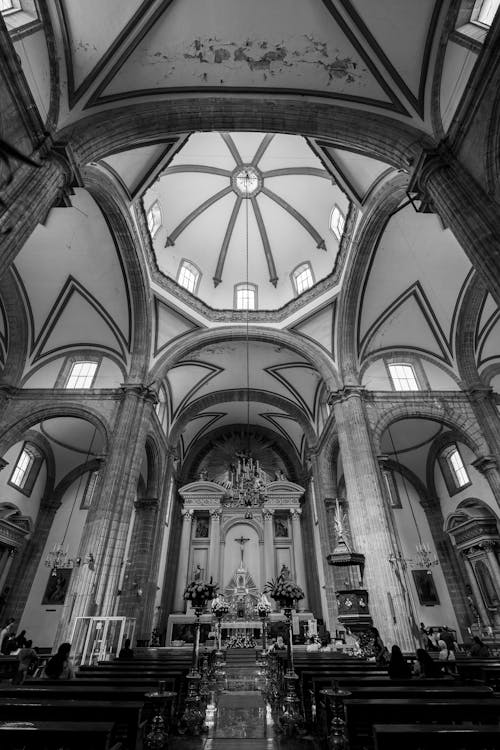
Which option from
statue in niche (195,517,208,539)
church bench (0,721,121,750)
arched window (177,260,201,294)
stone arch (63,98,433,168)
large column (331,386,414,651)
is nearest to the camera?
church bench (0,721,121,750)

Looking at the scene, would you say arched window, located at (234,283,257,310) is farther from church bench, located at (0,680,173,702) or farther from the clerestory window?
church bench, located at (0,680,173,702)

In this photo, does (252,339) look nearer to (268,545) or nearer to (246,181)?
(246,181)

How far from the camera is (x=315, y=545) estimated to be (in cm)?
2261

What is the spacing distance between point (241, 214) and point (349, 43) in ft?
40.5

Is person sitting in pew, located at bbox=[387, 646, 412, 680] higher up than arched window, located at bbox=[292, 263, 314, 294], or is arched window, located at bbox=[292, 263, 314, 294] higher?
arched window, located at bbox=[292, 263, 314, 294]

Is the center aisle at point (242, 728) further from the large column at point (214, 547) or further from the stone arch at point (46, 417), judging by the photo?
the large column at point (214, 547)

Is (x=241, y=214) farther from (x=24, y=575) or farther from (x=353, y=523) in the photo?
(x=24, y=575)

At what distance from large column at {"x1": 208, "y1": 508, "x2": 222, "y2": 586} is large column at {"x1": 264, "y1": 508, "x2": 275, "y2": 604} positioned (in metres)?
2.98

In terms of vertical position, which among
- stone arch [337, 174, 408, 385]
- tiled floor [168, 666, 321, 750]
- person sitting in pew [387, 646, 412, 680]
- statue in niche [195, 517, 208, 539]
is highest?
stone arch [337, 174, 408, 385]

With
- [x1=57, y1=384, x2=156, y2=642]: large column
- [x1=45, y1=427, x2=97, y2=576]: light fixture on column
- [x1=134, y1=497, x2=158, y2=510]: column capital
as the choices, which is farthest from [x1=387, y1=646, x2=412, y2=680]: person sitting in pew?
[x1=134, y1=497, x2=158, y2=510]: column capital

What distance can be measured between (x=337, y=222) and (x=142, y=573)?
1865 cm

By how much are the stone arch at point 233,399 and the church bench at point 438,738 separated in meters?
19.3

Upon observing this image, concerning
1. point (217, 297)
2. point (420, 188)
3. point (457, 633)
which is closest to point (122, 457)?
point (217, 297)

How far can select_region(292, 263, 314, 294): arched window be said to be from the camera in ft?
63.8
